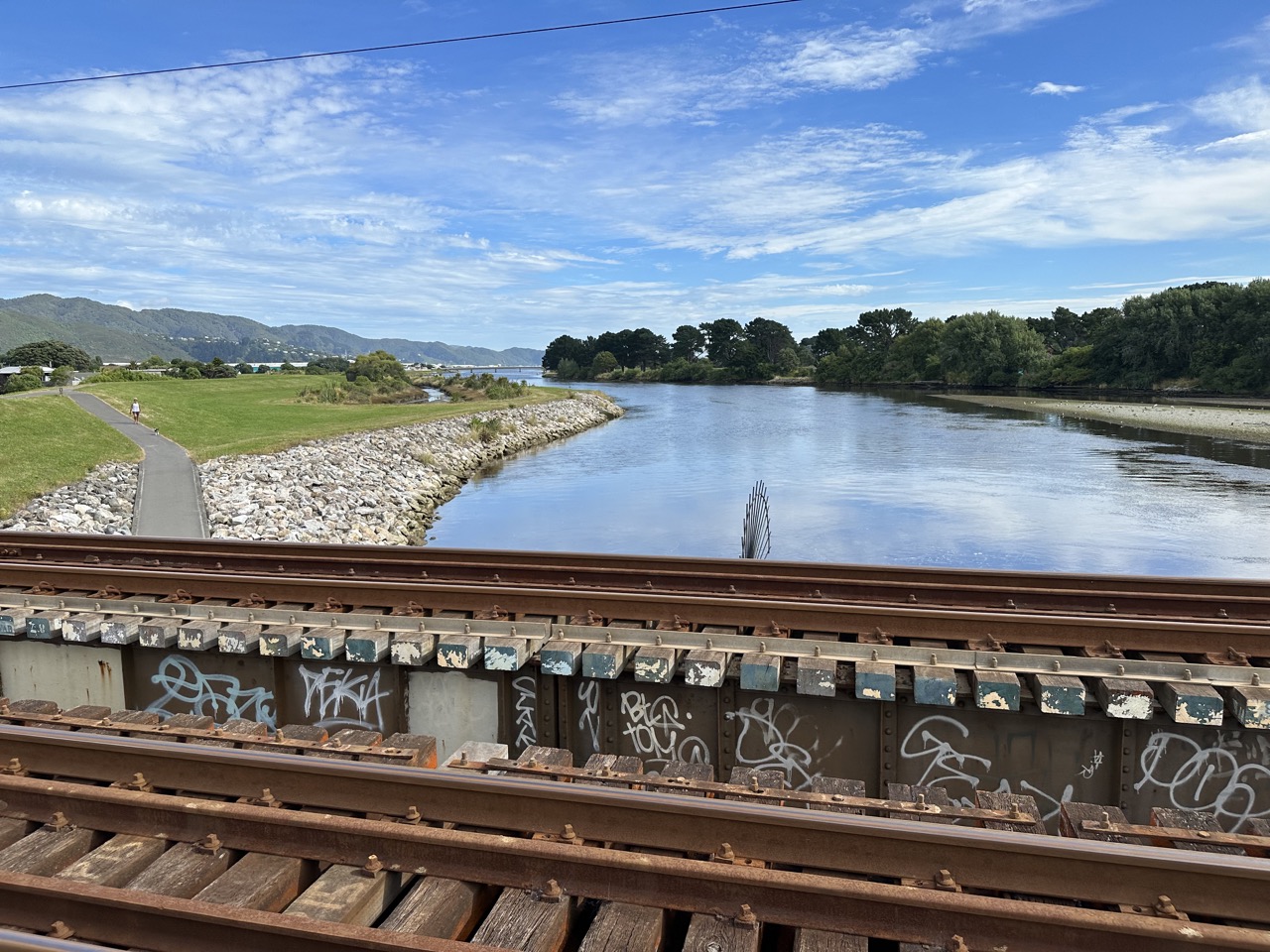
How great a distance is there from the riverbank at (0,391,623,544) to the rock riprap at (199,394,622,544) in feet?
0.11

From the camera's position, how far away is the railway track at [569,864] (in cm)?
289

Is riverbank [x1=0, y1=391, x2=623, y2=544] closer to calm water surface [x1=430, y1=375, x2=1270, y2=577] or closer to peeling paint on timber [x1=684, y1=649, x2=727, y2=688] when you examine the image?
calm water surface [x1=430, y1=375, x2=1270, y2=577]

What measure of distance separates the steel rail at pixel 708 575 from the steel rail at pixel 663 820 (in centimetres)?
346

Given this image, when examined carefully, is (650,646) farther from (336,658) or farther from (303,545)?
(303,545)

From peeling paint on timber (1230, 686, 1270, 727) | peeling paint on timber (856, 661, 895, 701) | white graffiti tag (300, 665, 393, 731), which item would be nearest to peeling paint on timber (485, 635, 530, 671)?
white graffiti tag (300, 665, 393, 731)

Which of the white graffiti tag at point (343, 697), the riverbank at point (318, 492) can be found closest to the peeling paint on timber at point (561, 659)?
the white graffiti tag at point (343, 697)

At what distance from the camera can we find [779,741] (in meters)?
5.26

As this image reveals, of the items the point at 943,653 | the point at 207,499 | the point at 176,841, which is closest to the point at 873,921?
the point at 943,653

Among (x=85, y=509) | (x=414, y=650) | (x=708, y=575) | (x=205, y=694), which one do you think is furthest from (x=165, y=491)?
(x=708, y=575)

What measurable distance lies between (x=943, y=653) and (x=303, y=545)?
6580mm

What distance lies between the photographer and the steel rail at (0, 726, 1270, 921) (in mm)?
2959

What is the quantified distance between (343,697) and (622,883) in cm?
353

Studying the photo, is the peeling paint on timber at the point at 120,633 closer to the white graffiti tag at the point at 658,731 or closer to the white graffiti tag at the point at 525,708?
the white graffiti tag at the point at 525,708

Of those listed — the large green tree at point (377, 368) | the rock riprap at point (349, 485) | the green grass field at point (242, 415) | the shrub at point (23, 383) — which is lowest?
the rock riprap at point (349, 485)
